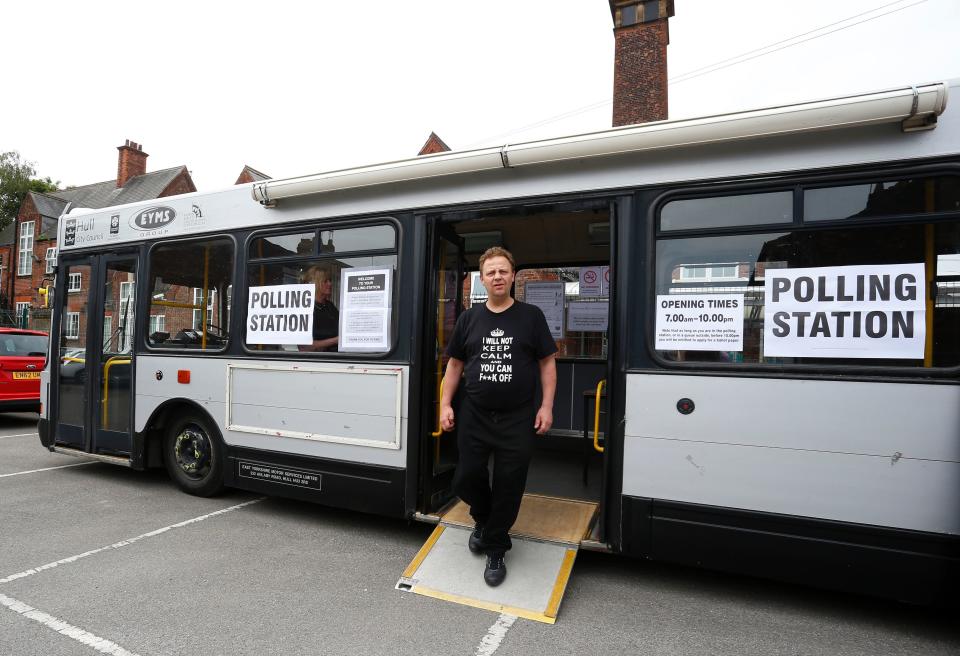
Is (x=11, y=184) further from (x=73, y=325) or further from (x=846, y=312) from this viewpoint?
(x=846, y=312)

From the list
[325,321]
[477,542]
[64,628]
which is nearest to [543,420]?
[477,542]

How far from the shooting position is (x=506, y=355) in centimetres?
297

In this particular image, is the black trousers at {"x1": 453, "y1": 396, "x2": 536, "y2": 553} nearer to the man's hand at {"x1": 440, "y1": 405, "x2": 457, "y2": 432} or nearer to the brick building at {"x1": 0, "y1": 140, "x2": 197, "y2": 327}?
the man's hand at {"x1": 440, "y1": 405, "x2": 457, "y2": 432}

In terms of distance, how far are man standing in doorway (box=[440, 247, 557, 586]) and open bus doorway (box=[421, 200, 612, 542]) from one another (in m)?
0.51

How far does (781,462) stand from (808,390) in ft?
1.33

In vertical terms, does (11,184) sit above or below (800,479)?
above

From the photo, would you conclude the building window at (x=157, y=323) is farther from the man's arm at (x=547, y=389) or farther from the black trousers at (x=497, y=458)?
the man's arm at (x=547, y=389)

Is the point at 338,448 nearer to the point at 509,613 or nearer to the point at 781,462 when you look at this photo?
the point at 509,613

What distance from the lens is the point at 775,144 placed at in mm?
2844

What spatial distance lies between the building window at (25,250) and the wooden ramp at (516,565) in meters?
37.1

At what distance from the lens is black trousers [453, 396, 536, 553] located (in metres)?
2.98

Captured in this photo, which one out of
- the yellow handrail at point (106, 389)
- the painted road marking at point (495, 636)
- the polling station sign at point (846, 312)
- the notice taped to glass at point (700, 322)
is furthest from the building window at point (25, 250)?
the polling station sign at point (846, 312)

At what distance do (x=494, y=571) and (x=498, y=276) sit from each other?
1.72m

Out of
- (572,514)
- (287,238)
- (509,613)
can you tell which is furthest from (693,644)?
(287,238)
